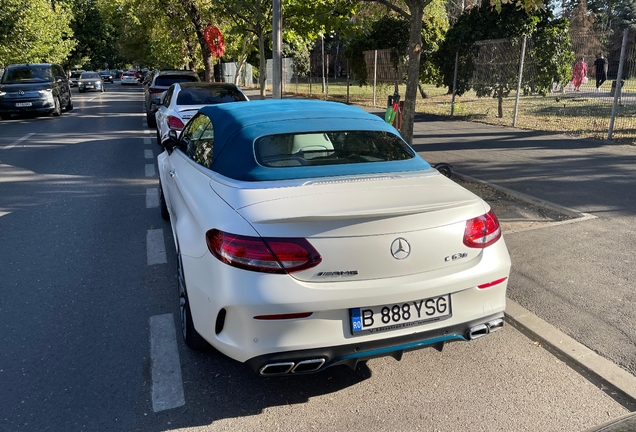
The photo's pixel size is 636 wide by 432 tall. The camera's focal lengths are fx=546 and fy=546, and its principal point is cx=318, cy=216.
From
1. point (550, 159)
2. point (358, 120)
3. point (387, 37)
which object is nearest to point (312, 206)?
point (358, 120)

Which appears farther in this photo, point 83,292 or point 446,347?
point 83,292

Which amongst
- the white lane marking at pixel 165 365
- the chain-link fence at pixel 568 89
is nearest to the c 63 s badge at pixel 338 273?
the white lane marking at pixel 165 365

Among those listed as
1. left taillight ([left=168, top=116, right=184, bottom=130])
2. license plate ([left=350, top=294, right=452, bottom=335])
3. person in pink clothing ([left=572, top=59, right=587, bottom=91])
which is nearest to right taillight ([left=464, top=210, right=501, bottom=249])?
license plate ([left=350, top=294, right=452, bottom=335])

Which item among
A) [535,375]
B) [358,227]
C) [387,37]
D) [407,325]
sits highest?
[387,37]

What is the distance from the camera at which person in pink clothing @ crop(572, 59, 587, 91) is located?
15312 mm

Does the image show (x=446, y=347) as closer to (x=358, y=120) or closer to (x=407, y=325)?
(x=407, y=325)

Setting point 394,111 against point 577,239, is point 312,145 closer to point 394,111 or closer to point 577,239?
point 577,239

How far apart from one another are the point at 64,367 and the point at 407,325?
7.37ft

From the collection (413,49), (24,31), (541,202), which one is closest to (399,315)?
(541,202)

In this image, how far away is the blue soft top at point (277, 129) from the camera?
3525 mm

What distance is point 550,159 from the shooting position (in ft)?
33.3

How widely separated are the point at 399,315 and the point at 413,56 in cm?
669

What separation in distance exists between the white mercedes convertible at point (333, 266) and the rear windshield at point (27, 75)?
20.2 meters

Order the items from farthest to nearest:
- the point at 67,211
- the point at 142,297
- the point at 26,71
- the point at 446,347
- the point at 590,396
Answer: the point at 26,71
the point at 67,211
the point at 142,297
the point at 446,347
the point at 590,396
